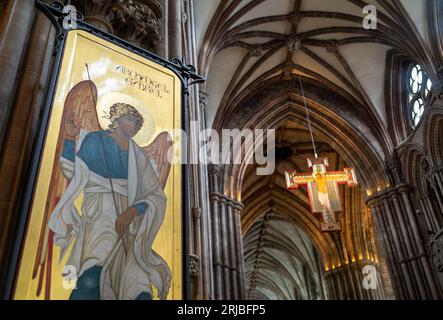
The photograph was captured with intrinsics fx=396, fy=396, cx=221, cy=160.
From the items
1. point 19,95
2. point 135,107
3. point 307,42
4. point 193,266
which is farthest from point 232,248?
point 19,95

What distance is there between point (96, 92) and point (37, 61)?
2.34 ft

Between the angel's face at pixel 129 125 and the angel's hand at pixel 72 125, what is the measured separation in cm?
35

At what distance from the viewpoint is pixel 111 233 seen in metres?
2.73

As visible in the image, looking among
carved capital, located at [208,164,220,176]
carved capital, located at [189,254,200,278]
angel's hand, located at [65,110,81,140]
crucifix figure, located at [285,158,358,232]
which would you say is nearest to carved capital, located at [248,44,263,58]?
carved capital, located at [208,164,220,176]

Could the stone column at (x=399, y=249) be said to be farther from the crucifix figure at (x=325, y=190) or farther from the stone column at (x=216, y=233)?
the stone column at (x=216, y=233)

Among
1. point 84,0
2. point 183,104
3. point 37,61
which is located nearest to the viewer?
point 37,61

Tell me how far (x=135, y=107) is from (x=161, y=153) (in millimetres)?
465

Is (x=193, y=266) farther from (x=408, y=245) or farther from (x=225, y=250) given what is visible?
(x=408, y=245)

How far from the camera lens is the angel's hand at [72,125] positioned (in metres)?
2.99

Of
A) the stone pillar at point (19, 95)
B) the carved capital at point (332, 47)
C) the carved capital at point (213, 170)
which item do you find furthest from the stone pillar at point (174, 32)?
the carved capital at point (332, 47)

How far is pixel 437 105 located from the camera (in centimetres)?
1102

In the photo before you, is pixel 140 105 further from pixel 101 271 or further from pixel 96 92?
pixel 101 271

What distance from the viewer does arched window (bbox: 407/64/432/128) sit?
503 inches

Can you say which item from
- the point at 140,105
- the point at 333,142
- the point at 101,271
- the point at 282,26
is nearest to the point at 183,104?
the point at 140,105
